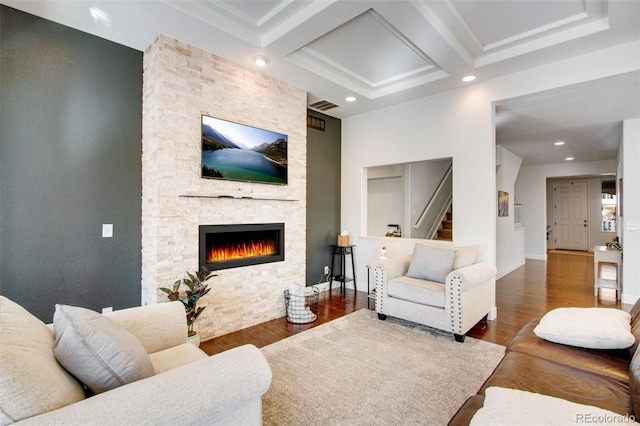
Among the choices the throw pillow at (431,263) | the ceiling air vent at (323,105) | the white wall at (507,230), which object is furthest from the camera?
the white wall at (507,230)

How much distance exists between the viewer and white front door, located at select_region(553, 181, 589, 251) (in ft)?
33.2

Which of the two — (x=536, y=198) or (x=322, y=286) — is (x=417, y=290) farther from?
(x=536, y=198)

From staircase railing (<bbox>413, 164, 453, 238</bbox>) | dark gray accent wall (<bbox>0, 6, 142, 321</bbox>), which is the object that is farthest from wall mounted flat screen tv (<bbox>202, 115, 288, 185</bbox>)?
staircase railing (<bbox>413, 164, 453, 238</bbox>)

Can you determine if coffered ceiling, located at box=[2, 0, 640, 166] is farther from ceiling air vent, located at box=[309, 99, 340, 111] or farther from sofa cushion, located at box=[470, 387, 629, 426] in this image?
sofa cushion, located at box=[470, 387, 629, 426]

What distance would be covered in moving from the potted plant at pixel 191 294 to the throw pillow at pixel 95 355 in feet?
4.95

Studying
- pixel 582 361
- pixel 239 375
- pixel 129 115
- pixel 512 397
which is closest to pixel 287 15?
pixel 129 115

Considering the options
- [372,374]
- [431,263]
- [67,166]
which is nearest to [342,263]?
[431,263]

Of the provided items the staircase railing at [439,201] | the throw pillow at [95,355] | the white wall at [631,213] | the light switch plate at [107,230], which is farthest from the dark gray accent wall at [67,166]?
the white wall at [631,213]

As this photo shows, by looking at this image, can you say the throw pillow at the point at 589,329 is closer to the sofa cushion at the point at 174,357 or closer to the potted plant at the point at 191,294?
the sofa cushion at the point at 174,357

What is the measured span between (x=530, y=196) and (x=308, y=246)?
7.42 m

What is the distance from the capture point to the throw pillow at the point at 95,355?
1147mm

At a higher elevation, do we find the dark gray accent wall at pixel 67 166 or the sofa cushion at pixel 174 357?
the dark gray accent wall at pixel 67 166

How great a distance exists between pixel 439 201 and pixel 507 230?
153cm

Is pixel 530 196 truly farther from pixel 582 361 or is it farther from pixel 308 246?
pixel 582 361
